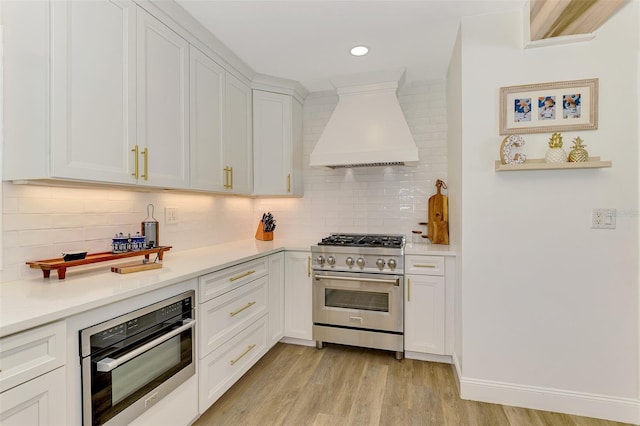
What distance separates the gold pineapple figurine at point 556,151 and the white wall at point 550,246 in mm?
60

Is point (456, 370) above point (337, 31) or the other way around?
the other way around

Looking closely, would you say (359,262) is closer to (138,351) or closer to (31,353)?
(138,351)

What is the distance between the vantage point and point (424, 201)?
3.18 meters

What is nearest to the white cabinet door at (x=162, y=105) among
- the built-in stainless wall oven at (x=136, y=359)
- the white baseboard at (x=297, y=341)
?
the built-in stainless wall oven at (x=136, y=359)

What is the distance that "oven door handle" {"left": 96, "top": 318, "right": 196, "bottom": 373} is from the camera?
50.1 inches

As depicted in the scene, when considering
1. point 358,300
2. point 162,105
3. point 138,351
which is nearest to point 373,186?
point 358,300

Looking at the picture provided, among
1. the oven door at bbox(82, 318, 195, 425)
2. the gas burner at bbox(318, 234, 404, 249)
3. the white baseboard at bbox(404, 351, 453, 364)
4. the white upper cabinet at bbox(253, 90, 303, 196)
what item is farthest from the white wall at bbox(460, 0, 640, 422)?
the oven door at bbox(82, 318, 195, 425)

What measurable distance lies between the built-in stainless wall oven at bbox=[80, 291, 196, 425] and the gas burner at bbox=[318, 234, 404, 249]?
54.6 inches

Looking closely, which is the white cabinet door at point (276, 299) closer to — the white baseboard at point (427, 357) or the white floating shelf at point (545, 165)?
the white baseboard at point (427, 357)

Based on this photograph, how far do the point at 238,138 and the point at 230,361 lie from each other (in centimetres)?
180

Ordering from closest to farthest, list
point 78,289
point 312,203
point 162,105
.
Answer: point 78,289 → point 162,105 → point 312,203

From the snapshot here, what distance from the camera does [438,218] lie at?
299cm

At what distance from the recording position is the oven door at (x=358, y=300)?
264 cm

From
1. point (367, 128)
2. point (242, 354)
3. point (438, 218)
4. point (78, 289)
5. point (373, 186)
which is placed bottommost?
point (242, 354)
